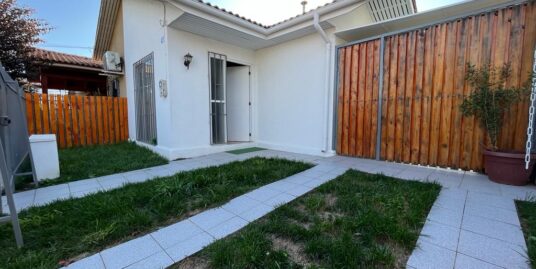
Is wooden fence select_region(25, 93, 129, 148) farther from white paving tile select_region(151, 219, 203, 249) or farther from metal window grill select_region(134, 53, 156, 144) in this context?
white paving tile select_region(151, 219, 203, 249)

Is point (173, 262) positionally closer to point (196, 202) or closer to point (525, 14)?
point (196, 202)

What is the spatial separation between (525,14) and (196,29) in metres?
5.42

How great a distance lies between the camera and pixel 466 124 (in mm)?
3641

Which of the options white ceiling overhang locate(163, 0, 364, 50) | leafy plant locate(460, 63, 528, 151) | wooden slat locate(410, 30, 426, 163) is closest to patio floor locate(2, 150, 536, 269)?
wooden slat locate(410, 30, 426, 163)

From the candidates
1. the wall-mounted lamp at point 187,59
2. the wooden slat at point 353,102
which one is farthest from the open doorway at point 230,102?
the wooden slat at point 353,102

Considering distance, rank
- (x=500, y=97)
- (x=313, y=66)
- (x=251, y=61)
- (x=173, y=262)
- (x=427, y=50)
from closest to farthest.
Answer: (x=173, y=262)
(x=500, y=97)
(x=427, y=50)
(x=313, y=66)
(x=251, y=61)

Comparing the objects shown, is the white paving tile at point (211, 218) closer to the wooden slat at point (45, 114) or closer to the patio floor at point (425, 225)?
the patio floor at point (425, 225)

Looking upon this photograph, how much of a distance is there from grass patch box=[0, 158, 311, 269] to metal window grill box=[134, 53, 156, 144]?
2.92 metres

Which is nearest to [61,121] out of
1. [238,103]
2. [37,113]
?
[37,113]

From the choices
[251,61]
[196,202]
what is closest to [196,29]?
[251,61]

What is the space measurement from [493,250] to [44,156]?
5.51m

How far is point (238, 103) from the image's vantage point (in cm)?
664

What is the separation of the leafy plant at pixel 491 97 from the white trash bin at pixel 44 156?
6.38m

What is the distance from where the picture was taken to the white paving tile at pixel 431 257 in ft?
5.29
